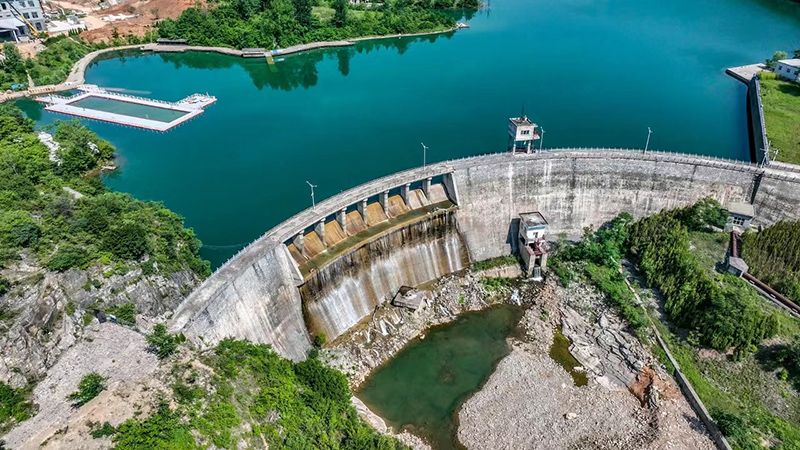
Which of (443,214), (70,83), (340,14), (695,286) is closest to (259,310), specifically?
(443,214)

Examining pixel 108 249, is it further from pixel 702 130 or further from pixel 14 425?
pixel 702 130

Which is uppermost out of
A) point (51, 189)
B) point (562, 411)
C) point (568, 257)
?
point (51, 189)

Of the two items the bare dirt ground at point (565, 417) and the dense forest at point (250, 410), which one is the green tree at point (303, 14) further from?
the bare dirt ground at point (565, 417)

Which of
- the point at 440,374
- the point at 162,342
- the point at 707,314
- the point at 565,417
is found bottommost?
the point at 440,374

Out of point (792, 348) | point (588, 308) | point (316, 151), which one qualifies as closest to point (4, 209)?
point (316, 151)

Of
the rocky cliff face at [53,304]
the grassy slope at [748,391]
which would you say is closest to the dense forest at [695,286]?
the grassy slope at [748,391]

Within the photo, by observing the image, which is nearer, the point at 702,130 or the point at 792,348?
the point at 792,348

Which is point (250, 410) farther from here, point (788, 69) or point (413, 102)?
point (788, 69)
